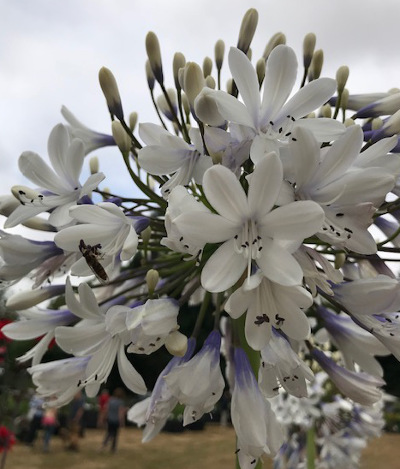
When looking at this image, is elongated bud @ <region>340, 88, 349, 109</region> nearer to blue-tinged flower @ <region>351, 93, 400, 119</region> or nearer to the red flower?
blue-tinged flower @ <region>351, 93, 400, 119</region>

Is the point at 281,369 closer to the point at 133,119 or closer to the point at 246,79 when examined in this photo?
the point at 246,79

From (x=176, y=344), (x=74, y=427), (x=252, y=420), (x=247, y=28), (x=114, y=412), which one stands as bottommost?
(x=74, y=427)

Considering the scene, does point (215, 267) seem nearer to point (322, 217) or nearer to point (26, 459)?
point (322, 217)

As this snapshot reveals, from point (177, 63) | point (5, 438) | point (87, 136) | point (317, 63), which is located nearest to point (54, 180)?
point (87, 136)

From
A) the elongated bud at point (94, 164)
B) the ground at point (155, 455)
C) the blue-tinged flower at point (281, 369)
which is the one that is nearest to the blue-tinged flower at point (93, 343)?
the blue-tinged flower at point (281, 369)

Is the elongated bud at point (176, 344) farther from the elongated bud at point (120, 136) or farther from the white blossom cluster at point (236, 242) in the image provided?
the elongated bud at point (120, 136)

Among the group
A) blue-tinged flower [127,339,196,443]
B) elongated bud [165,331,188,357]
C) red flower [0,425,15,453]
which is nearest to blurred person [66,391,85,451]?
red flower [0,425,15,453]

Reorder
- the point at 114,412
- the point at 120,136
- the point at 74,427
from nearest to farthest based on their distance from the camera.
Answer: the point at 120,136
the point at 114,412
the point at 74,427
